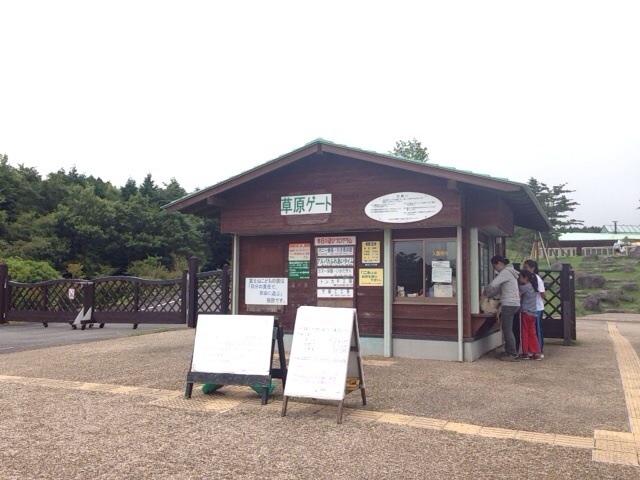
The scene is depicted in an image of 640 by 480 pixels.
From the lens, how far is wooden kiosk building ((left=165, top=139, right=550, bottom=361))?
849 centimetres

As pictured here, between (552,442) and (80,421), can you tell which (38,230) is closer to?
(80,421)

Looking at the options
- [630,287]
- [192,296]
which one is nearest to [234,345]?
[192,296]

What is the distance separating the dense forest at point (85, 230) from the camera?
32188 millimetres

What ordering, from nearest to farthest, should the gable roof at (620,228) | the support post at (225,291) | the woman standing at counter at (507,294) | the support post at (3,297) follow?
1. the woman standing at counter at (507,294)
2. the support post at (225,291)
3. the support post at (3,297)
4. the gable roof at (620,228)

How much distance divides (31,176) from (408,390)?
130ft

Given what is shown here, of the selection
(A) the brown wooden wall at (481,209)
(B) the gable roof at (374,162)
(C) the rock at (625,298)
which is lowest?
(C) the rock at (625,298)

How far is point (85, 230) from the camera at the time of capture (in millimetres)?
34125

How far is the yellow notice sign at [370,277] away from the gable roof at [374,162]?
181 cm

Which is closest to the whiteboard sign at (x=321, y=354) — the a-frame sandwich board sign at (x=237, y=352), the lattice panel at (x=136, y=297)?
the a-frame sandwich board sign at (x=237, y=352)

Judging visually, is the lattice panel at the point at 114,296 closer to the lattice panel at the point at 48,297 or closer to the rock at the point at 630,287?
the lattice panel at the point at 48,297

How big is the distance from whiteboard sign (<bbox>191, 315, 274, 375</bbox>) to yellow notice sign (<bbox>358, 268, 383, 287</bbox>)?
3313mm

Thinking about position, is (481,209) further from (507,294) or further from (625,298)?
(625,298)

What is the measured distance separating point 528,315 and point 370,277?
2.72 meters

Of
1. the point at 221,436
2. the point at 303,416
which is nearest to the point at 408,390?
the point at 303,416
